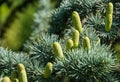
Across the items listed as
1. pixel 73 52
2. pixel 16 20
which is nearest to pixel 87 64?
pixel 73 52

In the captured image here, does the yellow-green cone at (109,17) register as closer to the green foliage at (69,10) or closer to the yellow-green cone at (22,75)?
the green foliage at (69,10)

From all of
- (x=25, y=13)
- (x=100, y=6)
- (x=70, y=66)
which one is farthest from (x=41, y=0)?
(x=70, y=66)

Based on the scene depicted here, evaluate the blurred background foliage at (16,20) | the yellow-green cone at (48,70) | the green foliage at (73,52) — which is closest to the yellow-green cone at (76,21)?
the green foliage at (73,52)

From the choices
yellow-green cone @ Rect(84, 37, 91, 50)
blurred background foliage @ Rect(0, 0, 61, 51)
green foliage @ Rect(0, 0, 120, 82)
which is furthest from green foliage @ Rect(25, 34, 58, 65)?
blurred background foliage @ Rect(0, 0, 61, 51)

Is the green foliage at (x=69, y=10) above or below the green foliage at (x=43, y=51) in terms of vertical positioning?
above

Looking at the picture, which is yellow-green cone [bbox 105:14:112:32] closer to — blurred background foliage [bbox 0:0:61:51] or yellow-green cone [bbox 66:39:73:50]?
yellow-green cone [bbox 66:39:73:50]

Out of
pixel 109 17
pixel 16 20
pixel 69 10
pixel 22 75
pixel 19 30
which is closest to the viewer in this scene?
pixel 22 75

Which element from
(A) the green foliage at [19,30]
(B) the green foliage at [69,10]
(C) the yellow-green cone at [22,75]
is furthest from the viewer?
(A) the green foliage at [19,30]

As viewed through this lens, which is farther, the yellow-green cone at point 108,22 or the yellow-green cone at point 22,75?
the yellow-green cone at point 108,22

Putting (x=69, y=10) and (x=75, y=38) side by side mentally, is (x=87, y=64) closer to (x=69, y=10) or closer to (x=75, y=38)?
(x=75, y=38)
